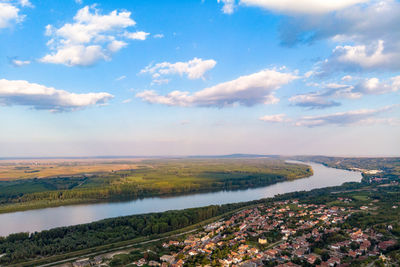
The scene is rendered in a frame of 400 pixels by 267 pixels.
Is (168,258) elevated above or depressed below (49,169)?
above

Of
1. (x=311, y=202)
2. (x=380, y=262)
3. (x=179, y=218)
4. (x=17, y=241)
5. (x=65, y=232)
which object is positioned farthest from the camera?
(x=311, y=202)

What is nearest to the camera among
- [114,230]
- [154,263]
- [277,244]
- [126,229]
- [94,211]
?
[154,263]

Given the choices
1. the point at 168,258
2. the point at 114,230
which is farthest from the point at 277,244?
the point at 114,230

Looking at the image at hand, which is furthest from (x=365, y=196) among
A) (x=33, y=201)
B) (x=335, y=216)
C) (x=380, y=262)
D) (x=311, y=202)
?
(x=33, y=201)

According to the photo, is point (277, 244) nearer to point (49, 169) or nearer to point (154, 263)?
point (154, 263)

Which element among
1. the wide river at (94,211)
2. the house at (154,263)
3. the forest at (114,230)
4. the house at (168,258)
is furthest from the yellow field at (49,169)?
the house at (168,258)

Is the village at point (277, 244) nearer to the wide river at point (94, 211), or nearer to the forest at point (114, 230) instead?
the forest at point (114, 230)

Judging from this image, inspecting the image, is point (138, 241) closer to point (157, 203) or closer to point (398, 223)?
point (157, 203)

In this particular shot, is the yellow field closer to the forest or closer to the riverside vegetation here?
the forest

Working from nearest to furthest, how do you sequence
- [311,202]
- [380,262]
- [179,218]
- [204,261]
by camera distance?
[380,262]
[204,261]
[179,218]
[311,202]

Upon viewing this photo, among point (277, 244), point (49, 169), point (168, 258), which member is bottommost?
point (49, 169)

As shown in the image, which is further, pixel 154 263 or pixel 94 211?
pixel 94 211
